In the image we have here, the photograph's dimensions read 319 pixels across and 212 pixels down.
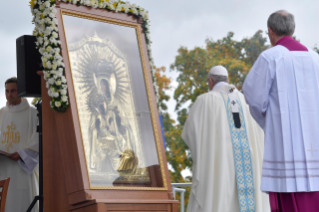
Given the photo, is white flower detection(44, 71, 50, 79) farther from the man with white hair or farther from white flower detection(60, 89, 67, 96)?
the man with white hair

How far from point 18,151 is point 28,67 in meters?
1.26

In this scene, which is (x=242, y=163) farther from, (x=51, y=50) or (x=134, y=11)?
(x=51, y=50)

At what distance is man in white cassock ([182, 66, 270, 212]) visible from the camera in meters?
5.62

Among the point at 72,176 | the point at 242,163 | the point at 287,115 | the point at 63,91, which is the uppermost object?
the point at 63,91

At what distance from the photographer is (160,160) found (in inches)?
187

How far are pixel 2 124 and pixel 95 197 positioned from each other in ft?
8.79

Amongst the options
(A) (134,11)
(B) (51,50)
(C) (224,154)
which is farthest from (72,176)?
(C) (224,154)

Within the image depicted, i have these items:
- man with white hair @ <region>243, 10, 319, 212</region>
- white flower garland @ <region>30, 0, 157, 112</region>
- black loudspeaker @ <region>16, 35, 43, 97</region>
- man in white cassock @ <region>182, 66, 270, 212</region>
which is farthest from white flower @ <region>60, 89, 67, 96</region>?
man in white cassock @ <region>182, 66, 270, 212</region>

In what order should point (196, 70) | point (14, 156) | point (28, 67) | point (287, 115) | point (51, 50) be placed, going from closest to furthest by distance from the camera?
1. point (287, 115)
2. point (51, 50)
3. point (28, 67)
4. point (14, 156)
5. point (196, 70)

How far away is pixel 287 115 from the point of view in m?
3.77

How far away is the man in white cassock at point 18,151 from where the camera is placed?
5.74m

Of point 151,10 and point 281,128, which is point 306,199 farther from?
point 151,10

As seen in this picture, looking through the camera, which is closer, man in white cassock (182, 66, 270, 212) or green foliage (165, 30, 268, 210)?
man in white cassock (182, 66, 270, 212)

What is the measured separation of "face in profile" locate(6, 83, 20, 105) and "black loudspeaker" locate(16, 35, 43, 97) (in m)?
1.24
